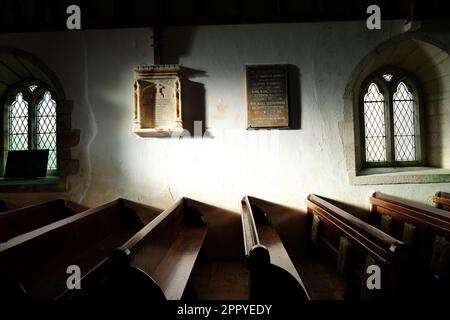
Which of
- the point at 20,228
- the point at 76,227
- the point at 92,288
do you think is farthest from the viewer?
the point at 20,228

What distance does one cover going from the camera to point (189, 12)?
4.43 meters

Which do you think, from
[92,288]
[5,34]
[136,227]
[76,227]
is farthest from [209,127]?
[5,34]

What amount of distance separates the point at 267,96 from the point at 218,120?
78 cm

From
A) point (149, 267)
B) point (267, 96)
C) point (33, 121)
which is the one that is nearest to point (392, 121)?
point (267, 96)

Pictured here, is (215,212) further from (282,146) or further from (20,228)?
(20,228)

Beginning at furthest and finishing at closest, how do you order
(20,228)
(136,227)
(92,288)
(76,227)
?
(136,227) < (20,228) < (76,227) < (92,288)

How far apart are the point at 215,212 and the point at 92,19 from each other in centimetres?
337

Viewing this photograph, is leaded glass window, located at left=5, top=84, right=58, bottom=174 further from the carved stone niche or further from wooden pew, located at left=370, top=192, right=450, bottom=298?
wooden pew, located at left=370, top=192, right=450, bottom=298

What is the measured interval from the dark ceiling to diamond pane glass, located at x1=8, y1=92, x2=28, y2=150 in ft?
3.73

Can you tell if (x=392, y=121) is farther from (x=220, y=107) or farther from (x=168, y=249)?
(x=168, y=249)

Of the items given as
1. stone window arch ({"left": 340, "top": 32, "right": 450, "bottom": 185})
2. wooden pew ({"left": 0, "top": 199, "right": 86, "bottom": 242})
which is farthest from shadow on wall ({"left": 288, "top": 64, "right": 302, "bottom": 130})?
wooden pew ({"left": 0, "top": 199, "right": 86, "bottom": 242})

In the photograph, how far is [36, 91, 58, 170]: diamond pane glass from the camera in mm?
4871

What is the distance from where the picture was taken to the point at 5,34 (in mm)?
4438

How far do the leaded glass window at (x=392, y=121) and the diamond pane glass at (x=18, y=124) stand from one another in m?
5.50
